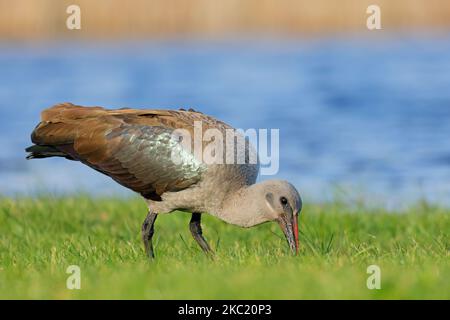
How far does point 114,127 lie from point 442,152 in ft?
30.3

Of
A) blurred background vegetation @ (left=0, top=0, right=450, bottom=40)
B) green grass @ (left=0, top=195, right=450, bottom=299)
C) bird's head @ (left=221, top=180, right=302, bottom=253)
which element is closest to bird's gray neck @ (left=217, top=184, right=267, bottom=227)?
bird's head @ (left=221, top=180, right=302, bottom=253)

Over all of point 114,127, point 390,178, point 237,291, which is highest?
point 114,127

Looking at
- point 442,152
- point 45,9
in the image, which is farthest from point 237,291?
point 45,9

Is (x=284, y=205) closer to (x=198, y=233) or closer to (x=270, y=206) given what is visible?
(x=270, y=206)

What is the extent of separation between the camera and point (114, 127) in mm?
8391

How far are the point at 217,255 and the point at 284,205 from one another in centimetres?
68

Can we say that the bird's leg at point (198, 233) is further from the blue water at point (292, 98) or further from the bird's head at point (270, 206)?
the blue water at point (292, 98)

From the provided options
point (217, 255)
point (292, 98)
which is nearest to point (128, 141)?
point (217, 255)

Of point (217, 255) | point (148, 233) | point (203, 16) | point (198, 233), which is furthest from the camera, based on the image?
point (203, 16)

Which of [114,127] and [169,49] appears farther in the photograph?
[169,49]

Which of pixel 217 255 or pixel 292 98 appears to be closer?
pixel 217 255

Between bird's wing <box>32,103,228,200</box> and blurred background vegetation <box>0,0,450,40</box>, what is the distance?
1487 cm

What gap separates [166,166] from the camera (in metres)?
8.12
